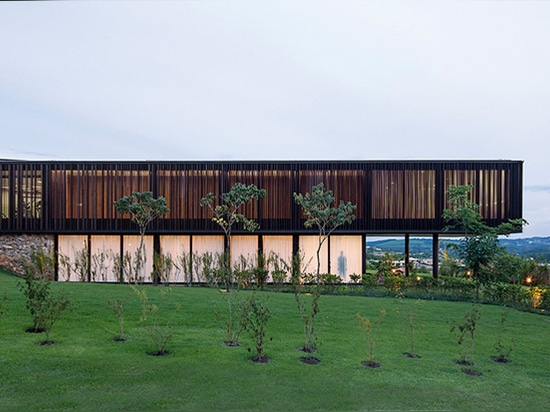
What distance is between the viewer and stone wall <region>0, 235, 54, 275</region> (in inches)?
786

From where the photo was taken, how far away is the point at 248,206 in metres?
21.0

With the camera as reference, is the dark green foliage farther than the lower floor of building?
No

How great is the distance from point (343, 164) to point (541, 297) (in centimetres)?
1135

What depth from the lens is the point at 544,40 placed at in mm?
15117

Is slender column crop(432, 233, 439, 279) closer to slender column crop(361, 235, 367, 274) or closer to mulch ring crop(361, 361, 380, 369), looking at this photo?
slender column crop(361, 235, 367, 274)

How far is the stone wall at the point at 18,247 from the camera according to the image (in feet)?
65.5

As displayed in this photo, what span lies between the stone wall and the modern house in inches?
11.5

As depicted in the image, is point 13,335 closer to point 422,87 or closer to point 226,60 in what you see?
point 226,60

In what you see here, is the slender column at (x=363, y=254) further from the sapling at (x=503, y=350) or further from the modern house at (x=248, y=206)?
the sapling at (x=503, y=350)

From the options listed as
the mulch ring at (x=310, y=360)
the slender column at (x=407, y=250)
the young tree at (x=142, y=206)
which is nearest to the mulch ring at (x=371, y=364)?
the mulch ring at (x=310, y=360)

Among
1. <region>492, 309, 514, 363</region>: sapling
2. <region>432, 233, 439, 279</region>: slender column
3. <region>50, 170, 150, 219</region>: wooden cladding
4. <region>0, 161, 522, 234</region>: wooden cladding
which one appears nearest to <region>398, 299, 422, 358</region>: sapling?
<region>492, 309, 514, 363</region>: sapling

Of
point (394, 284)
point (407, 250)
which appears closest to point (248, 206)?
point (394, 284)

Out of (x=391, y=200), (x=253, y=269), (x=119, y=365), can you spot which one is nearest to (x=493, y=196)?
(x=391, y=200)

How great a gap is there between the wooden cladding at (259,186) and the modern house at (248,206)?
2.2 inches
